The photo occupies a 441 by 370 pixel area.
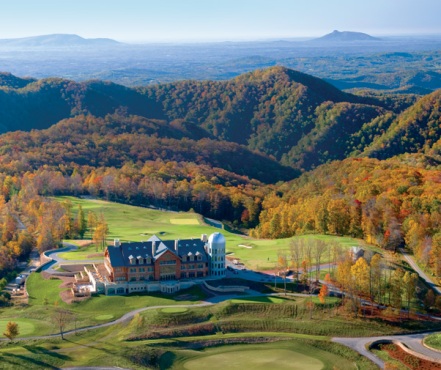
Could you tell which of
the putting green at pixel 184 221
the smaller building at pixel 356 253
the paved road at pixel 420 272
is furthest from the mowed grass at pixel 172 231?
the smaller building at pixel 356 253

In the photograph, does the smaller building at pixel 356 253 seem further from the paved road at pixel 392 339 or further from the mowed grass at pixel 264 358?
the mowed grass at pixel 264 358

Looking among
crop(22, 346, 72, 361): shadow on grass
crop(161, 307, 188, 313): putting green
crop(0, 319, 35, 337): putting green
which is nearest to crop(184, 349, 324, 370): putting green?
crop(161, 307, 188, 313): putting green

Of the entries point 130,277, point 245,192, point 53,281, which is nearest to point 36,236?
point 53,281

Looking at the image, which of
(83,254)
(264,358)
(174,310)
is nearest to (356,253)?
(174,310)

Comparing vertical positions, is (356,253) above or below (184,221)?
Answer: above

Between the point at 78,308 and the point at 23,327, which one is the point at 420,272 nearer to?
the point at 78,308

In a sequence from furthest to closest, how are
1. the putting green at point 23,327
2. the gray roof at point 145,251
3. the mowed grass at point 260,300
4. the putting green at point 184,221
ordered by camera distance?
the putting green at point 184,221, the gray roof at point 145,251, the mowed grass at point 260,300, the putting green at point 23,327

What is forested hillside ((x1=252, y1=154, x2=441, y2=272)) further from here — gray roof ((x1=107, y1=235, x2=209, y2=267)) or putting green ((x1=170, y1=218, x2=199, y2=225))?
gray roof ((x1=107, y1=235, x2=209, y2=267))
